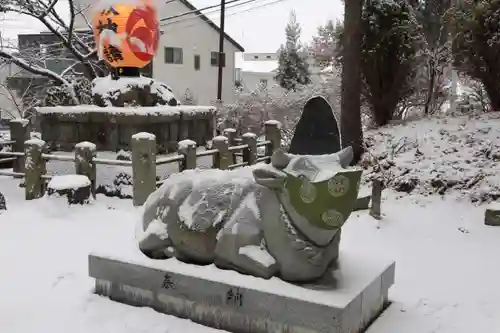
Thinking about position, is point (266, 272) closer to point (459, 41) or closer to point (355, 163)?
point (355, 163)

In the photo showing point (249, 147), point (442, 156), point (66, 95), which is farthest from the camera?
point (66, 95)

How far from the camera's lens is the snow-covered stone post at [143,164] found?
25.8 feet

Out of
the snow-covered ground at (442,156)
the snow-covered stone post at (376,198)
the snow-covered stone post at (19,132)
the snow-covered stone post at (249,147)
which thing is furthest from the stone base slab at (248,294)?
the snow-covered stone post at (19,132)

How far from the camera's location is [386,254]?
5.83 meters

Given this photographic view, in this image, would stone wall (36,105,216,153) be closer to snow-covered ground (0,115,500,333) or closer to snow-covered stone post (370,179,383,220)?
snow-covered ground (0,115,500,333)

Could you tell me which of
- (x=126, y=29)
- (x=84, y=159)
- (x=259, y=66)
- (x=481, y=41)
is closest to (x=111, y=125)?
(x=84, y=159)

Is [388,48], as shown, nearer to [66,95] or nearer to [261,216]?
[66,95]

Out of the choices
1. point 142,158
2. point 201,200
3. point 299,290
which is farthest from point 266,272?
point 142,158

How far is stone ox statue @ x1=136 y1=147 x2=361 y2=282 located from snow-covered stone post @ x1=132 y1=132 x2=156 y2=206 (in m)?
3.58

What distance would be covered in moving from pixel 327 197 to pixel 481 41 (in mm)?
8600

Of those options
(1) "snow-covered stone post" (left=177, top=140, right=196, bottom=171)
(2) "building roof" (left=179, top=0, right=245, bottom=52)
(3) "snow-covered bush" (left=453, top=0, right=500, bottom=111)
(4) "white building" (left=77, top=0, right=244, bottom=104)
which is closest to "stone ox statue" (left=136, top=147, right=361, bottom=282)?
(1) "snow-covered stone post" (left=177, top=140, right=196, bottom=171)

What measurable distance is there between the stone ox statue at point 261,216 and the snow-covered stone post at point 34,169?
4873 mm

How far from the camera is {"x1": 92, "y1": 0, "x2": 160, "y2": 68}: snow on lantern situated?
30.5 feet

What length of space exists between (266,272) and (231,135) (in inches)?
312
